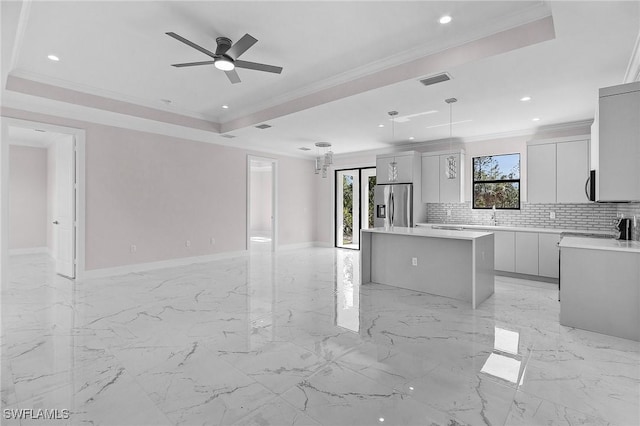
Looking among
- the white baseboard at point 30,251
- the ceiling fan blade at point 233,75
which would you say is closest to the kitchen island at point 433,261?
the ceiling fan blade at point 233,75

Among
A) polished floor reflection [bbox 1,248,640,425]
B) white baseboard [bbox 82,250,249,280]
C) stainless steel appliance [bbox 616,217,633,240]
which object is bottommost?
polished floor reflection [bbox 1,248,640,425]

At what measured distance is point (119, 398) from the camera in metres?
2.05

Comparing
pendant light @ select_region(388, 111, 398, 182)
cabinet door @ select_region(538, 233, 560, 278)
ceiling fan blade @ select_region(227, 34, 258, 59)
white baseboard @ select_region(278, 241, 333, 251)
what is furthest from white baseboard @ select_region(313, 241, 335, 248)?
ceiling fan blade @ select_region(227, 34, 258, 59)

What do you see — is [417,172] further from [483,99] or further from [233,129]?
[233,129]

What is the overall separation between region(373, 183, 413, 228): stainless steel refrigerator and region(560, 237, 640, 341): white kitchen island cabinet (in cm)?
379

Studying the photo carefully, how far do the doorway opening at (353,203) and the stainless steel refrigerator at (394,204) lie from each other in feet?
4.50

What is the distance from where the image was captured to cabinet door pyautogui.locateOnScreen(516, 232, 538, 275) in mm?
5316

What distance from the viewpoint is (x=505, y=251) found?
18.4ft

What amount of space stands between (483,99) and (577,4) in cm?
204

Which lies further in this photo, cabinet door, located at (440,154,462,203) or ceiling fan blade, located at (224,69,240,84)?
cabinet door, located at (440,154,462,203)

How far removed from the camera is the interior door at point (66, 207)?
5.24m

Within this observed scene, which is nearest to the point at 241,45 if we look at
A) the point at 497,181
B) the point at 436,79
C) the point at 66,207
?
the point at 436,79

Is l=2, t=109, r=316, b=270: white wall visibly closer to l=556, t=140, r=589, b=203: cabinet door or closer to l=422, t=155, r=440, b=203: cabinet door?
l=422, t=155, r=440, b=203: cabinet door

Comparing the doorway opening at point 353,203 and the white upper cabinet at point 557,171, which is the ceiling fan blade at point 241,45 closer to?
the white upper cabinet at point 557,171
